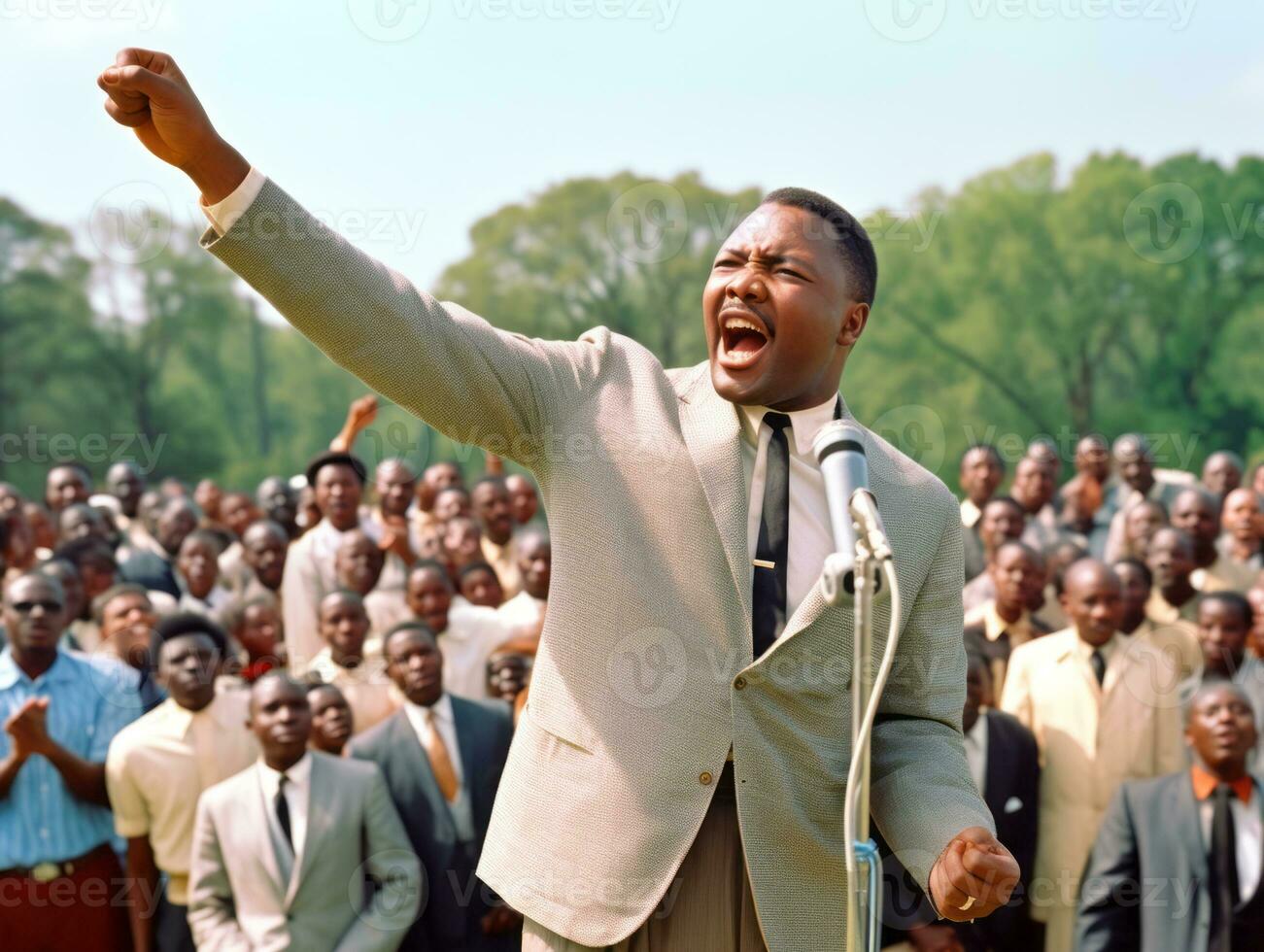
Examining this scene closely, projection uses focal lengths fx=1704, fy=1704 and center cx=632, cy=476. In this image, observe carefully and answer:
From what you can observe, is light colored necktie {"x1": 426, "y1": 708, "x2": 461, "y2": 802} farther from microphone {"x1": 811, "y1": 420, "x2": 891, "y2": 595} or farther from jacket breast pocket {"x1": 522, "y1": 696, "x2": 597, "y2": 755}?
microphone {"x1": 811, "y1": 420, "x2": 891, "y2": 595}

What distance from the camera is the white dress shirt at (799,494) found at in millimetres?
3111

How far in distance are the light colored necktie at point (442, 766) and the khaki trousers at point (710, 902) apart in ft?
12.3

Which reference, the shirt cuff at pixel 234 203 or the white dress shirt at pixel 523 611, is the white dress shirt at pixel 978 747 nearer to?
the white dress shirt at pixel 523 611

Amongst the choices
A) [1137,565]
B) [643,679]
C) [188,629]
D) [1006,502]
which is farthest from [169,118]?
[1006,502]

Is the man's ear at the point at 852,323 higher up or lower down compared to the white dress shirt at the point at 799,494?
higher up

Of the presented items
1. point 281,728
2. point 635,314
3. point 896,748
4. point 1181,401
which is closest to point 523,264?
point 635,314

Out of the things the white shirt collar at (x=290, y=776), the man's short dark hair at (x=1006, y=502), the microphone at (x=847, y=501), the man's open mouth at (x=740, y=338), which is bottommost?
the white shirt collar at (x=290, y=776)

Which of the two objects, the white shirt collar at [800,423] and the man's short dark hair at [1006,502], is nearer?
the white shirt collar at [800,423]

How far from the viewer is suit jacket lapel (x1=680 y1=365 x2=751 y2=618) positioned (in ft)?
9.99

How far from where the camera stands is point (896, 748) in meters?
3.29

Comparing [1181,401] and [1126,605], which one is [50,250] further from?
[1126,605]

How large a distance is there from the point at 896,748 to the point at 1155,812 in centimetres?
366

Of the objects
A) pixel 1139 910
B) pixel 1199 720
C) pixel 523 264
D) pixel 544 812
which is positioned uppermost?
pixel 523 264

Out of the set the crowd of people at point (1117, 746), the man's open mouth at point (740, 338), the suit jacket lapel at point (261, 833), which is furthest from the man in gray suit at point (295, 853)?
the man's open mouth at point (740, 338)
